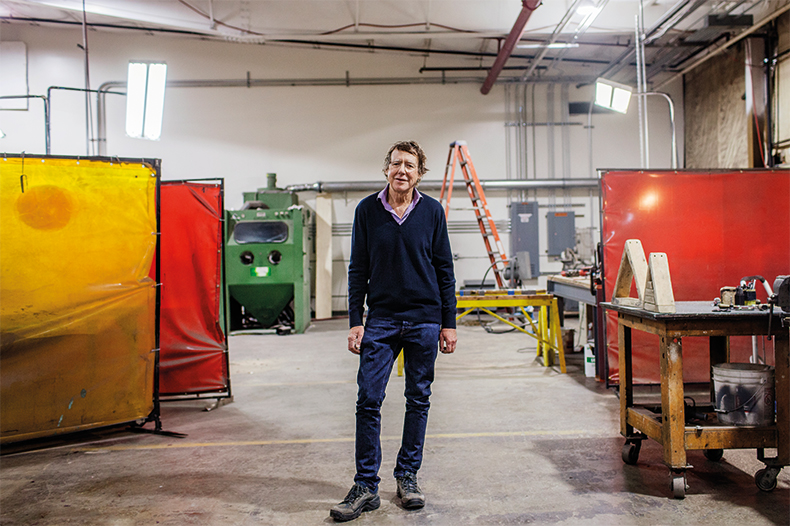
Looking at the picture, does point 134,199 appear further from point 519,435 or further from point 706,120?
point 706,120

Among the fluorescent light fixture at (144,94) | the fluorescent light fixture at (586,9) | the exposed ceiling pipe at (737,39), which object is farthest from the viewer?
the exposed ceiling pipe at (737,39)

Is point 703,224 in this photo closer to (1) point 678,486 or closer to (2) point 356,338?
(1) point 678,486

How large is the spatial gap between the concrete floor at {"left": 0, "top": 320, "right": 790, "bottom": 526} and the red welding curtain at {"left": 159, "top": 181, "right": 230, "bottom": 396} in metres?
0.34

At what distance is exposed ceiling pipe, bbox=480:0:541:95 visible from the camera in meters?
6.55

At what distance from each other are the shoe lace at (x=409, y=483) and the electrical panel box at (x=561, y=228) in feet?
28.5

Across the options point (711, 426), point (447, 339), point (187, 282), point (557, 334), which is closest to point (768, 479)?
point (711, 426)

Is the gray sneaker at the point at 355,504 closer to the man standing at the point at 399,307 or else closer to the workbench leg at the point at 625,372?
the man standing at the point at 399,307

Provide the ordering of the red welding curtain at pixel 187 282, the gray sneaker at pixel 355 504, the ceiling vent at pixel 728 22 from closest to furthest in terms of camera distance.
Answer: the gray sneaker at pixel 355 504, the red welding curtain at pixel 187 282, the ceiling vent at pixel 728 22

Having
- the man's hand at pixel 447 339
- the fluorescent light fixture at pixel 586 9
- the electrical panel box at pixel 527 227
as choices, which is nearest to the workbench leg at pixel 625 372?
the man's hand at pixel 447 339

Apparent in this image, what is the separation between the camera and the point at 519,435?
11.1ft

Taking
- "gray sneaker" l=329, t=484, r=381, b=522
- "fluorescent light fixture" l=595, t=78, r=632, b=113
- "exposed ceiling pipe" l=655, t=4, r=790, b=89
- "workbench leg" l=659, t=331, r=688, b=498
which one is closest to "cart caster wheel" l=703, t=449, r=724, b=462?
"workbench leg" l=659, t=331, r=688, b=498

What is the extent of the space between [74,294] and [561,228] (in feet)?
29.5

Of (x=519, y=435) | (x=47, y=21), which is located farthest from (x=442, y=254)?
(x=47, y=21)

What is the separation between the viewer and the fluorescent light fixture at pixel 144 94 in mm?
5094
